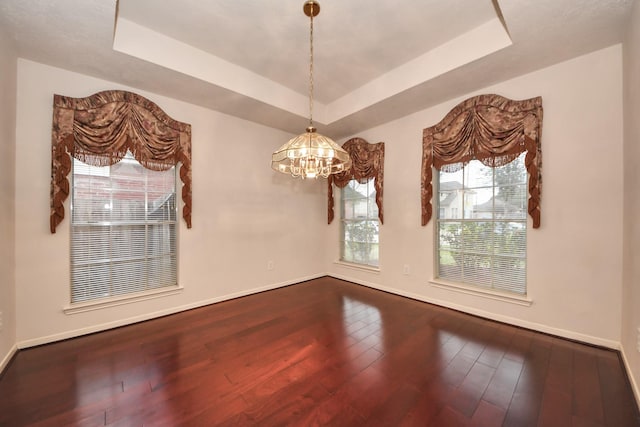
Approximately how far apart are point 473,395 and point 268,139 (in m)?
3.88

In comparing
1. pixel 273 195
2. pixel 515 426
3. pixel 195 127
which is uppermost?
pixel 195 127

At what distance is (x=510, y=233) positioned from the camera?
2.77m

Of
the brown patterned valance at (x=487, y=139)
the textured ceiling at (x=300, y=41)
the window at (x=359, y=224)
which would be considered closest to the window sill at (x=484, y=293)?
the brown patterned valance at (x=487, y=139)

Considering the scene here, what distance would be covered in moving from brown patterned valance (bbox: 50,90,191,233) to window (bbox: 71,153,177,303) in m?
0.14

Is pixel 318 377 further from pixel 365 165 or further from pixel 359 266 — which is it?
pixel 365 165

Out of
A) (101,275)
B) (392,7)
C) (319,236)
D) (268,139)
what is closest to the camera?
(392,7)

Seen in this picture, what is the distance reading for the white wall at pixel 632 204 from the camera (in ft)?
5.57

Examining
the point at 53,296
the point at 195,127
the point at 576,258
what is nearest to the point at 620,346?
the point at 576,258

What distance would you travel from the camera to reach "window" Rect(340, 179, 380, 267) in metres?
4.14

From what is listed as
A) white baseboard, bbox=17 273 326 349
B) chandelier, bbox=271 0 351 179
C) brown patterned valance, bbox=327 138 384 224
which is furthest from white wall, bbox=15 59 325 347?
chandelier, bbox=271 0 351 179

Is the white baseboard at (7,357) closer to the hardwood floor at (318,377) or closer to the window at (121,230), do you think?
the hardwood floor at (318,377)

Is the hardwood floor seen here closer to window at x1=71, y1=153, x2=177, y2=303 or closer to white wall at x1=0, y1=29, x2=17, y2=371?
white wall at x1=0, y1=29, x2=17, y2=371

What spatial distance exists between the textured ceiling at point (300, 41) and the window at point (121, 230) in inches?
41.9

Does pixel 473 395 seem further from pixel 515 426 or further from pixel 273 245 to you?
pixel 273 245
